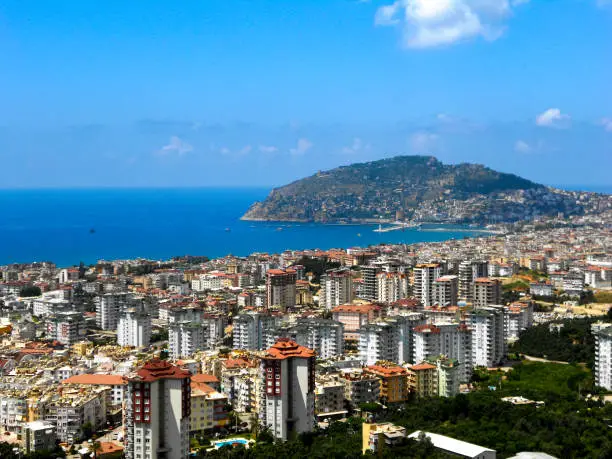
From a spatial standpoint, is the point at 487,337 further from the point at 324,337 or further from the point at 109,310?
the point at 109,310

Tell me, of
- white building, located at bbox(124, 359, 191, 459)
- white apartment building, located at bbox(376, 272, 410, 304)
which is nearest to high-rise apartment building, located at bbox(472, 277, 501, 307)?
white apartment building, located at bbox(376, 272, 410, 304)

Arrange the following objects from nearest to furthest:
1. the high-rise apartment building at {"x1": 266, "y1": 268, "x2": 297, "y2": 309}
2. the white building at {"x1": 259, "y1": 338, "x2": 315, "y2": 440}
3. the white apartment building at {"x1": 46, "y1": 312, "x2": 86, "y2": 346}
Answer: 1. the white building at {"x1": 259, "y1": 338, "x2": 315, "y2": 440}
2. the white apartment building at {"x1": 46, "y1": 312, "x2": 86, "y2": 346}
3. the high-rise apartment building at {"x1": 266, "y1": 268, "x2": 297, "y2": 309}

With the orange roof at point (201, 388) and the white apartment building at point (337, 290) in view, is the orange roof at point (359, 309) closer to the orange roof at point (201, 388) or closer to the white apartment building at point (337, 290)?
the white apartment building at point (337, 290)

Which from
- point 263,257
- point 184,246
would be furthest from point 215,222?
point 263,257

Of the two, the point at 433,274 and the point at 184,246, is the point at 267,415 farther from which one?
the point at 184,246

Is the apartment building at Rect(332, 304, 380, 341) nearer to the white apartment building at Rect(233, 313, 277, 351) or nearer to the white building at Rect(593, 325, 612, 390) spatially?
the white apartment building at Rect(233, 313, 277, 351)

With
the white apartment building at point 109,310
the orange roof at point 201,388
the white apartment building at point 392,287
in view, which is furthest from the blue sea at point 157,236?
the orange roof at point 201,388

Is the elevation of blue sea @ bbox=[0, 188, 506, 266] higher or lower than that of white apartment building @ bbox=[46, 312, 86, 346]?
higher
